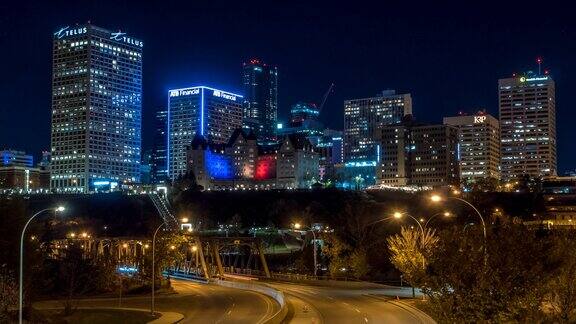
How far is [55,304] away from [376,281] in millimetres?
38553

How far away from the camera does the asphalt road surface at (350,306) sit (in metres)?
47.5

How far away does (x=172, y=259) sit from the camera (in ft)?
269

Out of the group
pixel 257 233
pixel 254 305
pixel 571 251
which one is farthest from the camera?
pixel 257 233

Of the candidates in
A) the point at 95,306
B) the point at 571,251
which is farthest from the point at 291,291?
the point at 571,251

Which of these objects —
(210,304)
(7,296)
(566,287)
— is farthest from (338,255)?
(566,287)

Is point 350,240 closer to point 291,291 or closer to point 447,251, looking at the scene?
point 291,291

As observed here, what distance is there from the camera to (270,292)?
2702 inches

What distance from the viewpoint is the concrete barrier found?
154 feet

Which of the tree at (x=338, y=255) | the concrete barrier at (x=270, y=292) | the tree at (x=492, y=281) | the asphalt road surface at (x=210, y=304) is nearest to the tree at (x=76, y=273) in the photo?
the asphalt road surface at (x=210, y=304)

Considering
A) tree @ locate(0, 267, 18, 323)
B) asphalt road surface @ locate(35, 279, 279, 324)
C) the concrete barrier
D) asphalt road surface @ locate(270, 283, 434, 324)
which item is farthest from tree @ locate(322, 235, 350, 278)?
tree @ locate(0, 267, 18, 323)

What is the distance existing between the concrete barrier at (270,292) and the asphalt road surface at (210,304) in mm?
679

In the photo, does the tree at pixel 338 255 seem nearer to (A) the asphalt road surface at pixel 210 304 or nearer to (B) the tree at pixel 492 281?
(A) the asphalt road surface at pixel 210 304

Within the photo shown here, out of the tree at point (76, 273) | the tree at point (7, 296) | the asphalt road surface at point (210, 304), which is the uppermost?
the tree at point (7, 296)

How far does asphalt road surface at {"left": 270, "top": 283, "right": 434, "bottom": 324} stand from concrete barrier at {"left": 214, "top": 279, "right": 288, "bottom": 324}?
833 mm
